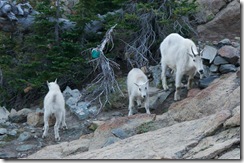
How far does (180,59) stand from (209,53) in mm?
1031

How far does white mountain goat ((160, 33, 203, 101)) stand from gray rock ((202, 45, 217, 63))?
0.79 m

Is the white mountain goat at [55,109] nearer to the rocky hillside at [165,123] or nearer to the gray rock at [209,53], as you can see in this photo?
the rocky hillside at [165,123]

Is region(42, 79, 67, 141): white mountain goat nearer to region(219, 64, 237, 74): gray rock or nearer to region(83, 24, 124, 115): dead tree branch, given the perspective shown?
region(83, 24, 124, 115): dead tree branch

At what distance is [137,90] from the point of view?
1184 cm

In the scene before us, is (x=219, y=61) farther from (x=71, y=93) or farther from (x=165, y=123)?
(x=71, y=93)

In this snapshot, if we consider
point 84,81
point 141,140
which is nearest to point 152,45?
point 84,81

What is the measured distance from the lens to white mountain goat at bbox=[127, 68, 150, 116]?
1169cm

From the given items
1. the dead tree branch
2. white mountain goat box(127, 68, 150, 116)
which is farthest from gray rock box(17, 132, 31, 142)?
white mountain goat box(127, 68, 150, 116)

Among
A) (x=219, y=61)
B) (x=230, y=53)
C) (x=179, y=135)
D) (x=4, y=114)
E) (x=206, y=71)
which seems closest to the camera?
(x=179, y=135)

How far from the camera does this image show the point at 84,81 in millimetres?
14898

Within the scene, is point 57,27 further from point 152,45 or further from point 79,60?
point 152,45

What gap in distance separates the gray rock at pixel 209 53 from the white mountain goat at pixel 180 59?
79cm

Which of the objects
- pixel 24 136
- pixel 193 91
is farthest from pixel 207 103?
pixel 24 136

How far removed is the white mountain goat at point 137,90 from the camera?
1169cm
